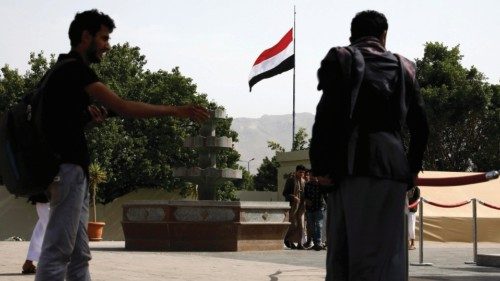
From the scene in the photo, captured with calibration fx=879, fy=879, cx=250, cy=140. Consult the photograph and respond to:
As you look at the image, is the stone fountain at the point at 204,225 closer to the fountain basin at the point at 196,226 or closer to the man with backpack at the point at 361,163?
the fountain basin at the point at 196,226

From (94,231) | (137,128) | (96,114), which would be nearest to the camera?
(96,114)

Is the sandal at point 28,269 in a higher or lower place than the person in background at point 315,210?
lower

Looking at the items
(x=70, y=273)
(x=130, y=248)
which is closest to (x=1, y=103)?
→ (x=130, y=248)

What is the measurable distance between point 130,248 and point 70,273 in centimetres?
1190

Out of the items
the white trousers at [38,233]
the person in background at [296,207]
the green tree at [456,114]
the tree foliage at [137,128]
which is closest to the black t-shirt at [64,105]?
the white trousers at [38,233]

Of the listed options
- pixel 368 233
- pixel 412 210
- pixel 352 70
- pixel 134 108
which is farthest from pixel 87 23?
pixel 412 210

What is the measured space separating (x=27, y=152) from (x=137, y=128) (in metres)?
45.2

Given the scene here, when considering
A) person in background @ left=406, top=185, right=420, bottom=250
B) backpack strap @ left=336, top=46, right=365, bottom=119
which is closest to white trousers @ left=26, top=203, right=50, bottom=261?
backpack strap @ left=336, top=46, right=365, bottom=119

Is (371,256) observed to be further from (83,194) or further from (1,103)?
(1,103)

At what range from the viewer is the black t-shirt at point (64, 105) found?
4453mm

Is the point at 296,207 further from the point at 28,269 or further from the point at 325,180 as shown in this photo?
the point at 325,180

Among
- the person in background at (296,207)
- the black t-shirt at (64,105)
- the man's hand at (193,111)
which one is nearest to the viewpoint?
the man's hand at (193,111)

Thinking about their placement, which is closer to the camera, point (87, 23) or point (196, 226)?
point (87, 23)

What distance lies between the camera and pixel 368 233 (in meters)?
4.11
